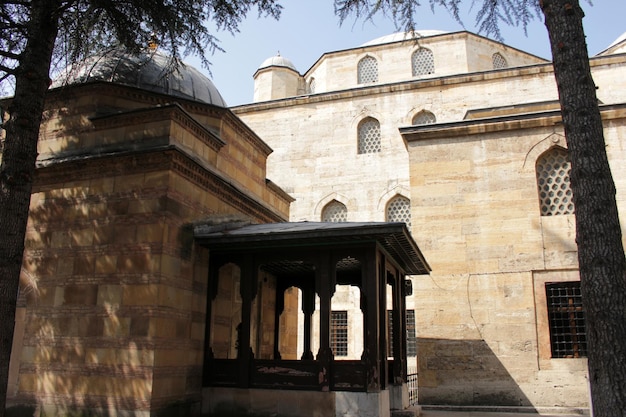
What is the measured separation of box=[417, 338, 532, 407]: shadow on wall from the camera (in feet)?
37.3

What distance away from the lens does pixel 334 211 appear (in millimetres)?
20422

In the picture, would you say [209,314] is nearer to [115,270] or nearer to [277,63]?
[115,270]

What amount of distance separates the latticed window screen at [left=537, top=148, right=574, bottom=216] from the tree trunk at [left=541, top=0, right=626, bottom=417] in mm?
7301

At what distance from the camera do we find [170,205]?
8.48m

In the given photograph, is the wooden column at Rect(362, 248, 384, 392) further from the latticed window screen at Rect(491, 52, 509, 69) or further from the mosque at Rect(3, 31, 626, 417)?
the latticed window screen at Rect(491, 52, 509, 69)

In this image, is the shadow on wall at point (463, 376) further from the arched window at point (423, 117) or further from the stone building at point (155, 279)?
the arched window at point (423, 117)

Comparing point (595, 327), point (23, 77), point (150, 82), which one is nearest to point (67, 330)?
point (23, 77)

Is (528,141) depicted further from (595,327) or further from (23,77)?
(23,77)

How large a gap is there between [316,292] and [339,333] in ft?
34.9

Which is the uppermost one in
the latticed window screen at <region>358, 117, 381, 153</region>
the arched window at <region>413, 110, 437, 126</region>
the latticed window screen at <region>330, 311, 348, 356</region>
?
the arched window at <region>413, 110, 437, 126</region>

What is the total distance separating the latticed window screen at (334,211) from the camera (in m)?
20.2

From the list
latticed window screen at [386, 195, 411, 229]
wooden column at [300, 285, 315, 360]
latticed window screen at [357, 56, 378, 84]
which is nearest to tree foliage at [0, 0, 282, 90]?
wooden column at [300, 285, 315, 360]

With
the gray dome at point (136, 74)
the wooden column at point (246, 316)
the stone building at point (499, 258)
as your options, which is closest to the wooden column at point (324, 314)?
the wooden column at point (246, 316)

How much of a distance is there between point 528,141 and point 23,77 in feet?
33.9
